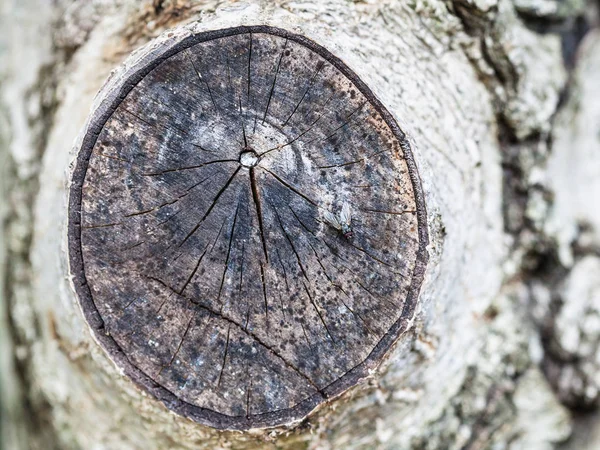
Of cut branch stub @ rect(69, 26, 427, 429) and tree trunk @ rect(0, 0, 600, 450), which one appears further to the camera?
tree trunk @ rect(0, 0, 600, 450)

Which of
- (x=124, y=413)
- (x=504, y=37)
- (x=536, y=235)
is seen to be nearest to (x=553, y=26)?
(x=504, y=37)

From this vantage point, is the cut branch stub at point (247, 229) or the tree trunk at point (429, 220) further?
the tree trunk at point (429, 220)

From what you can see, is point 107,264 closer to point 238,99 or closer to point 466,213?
point 238,99

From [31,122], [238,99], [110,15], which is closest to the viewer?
[238,99]

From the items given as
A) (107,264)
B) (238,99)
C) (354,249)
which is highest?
(238,99)
